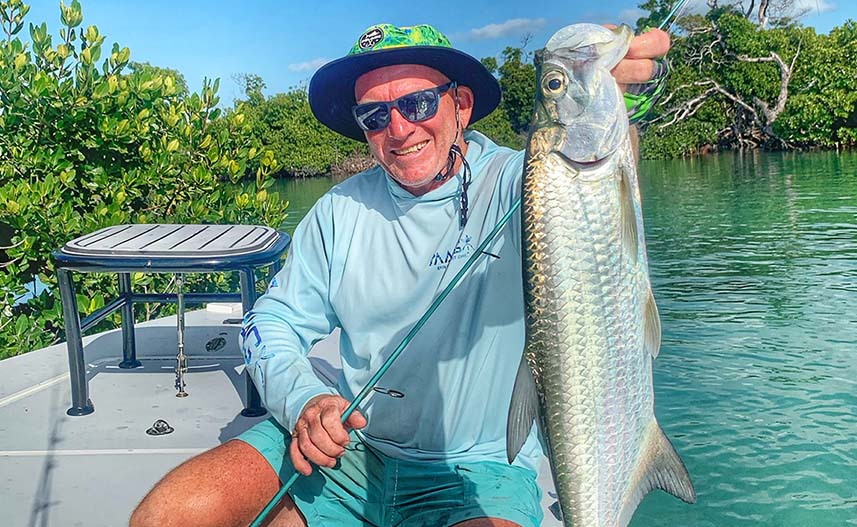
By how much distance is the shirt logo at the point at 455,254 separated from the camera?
2.69 m

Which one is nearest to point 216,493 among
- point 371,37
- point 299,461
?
point 299,461

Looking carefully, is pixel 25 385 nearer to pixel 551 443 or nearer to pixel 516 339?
pixel 516 339

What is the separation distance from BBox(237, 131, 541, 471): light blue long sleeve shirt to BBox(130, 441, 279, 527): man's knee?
0.18 m

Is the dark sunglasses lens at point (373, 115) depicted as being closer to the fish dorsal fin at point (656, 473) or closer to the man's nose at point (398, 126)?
the man's nose at point (398, 126)

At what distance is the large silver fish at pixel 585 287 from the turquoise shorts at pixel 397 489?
1.77 feet

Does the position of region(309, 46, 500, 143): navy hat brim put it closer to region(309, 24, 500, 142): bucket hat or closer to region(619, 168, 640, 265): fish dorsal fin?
region(309, 24, 500, 142): bucket hat

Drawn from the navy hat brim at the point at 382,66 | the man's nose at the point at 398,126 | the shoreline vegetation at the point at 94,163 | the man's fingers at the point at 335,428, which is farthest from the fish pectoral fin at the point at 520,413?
the shoreline vegetation at the point at 94,163

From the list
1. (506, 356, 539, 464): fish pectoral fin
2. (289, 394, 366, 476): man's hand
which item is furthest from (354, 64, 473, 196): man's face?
(506, 356, 539, 464): fish pectoral fin

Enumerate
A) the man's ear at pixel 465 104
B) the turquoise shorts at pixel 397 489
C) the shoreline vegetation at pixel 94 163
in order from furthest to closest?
the shoreline vegetation at pixel 94 163
the man's ear at pixel 465 104
the turquoise shorts at pixel 397 489

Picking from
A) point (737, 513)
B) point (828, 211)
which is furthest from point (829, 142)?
point (737, 513)

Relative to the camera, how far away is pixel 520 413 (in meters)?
1.95

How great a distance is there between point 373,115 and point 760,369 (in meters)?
5.39

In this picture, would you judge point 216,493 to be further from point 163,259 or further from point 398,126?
point 163,259

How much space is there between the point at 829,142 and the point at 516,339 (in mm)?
42553
